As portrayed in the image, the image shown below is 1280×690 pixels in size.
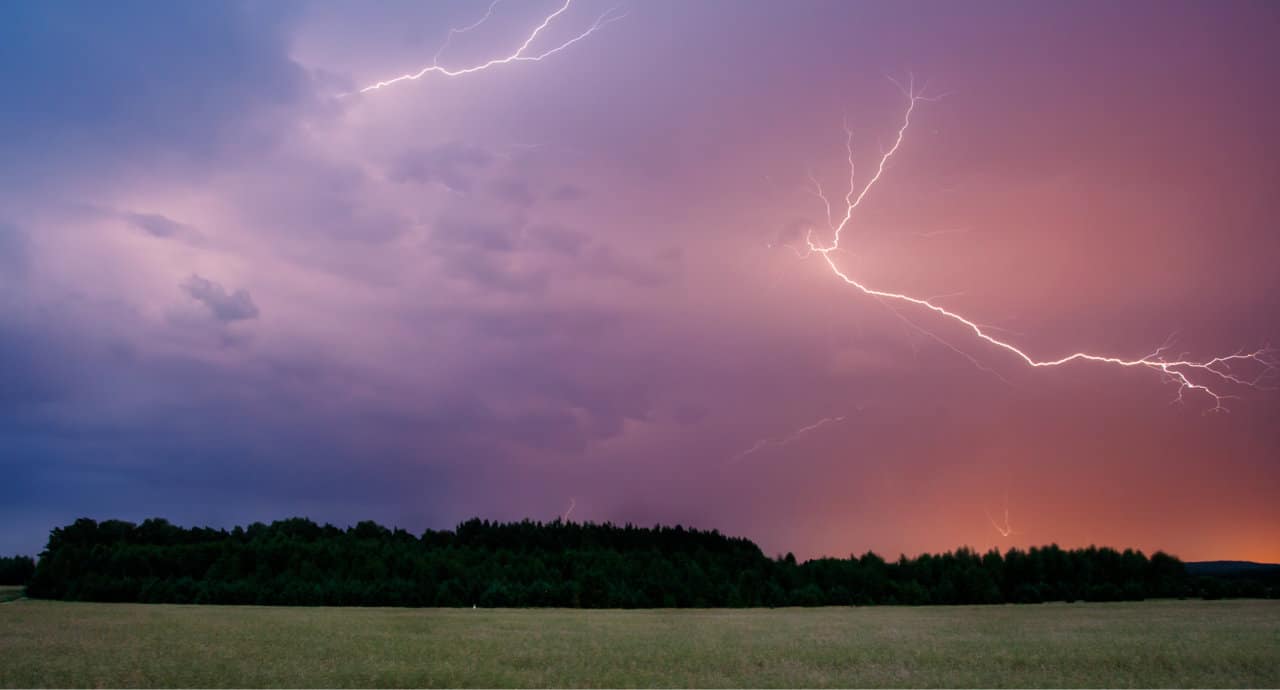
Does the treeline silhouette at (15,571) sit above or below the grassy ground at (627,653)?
above

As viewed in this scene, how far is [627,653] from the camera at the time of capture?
26609mm

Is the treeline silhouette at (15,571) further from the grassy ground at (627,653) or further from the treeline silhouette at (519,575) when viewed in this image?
the grassy ground at (627,653)

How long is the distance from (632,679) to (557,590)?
40132mm

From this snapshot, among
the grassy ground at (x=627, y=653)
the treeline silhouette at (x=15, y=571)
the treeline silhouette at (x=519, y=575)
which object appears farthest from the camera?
the treeline silhouette at (x=15, y=571)

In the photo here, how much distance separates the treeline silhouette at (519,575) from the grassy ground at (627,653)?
2198 centimetres

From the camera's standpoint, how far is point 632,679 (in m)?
22.0

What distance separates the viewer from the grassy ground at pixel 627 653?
71.9ft

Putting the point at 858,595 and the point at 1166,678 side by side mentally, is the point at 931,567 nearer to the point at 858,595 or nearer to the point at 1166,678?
the point at 858,595

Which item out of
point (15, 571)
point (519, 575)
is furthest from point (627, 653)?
point (15, 571)

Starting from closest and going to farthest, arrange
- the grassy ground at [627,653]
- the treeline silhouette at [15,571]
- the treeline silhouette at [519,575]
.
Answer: the grassy ground at [627,653] → the treeline silhouette at [519,575] → the treeline silhouette at [15,571]

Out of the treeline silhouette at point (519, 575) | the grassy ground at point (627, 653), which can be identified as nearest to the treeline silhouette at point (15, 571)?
the treeline silhouette at point (519, 575)

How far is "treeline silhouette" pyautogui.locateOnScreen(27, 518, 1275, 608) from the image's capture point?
60.7 metres

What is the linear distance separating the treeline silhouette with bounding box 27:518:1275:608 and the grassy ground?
22.0m

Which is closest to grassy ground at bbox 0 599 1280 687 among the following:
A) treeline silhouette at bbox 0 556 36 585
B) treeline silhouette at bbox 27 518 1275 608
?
treeline silhouette at bbox 27 518 1275 608
